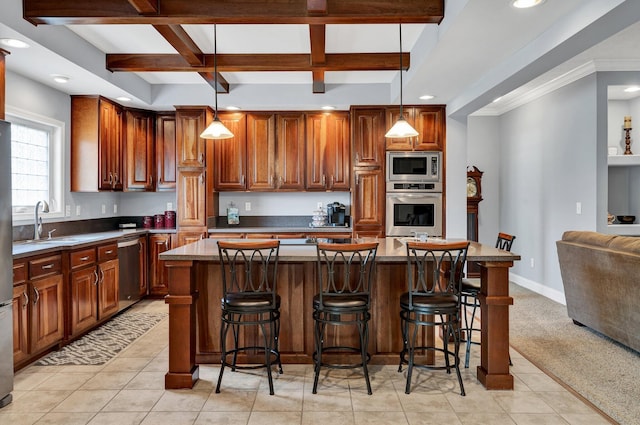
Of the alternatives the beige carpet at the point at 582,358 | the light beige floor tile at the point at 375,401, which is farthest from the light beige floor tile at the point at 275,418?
the beige carpet at the point at 582,358

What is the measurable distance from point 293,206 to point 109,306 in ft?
8.87

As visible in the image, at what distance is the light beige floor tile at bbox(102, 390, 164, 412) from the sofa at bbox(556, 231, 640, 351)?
11.7 feet

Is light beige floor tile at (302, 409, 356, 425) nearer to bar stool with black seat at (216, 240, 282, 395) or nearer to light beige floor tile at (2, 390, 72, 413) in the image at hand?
bar stool with black seat at (216, 240, 282, 395)

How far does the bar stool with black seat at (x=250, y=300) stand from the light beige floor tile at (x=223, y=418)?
0.31 meters

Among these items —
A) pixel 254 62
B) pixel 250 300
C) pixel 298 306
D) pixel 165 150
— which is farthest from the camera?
pixel 165 150

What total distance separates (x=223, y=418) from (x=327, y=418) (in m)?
0.61

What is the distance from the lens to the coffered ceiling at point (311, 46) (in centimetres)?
289

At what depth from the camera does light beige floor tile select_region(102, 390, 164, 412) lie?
104 inches

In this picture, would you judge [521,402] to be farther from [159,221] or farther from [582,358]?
[159,221]

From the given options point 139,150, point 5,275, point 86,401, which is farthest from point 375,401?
point 139,150

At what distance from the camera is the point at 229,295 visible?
289 cm

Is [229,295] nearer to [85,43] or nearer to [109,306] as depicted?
[109,306]

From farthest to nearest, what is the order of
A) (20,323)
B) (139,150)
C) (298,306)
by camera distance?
(139,150), (298,306), (20,323)

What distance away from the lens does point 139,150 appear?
18.5ft
